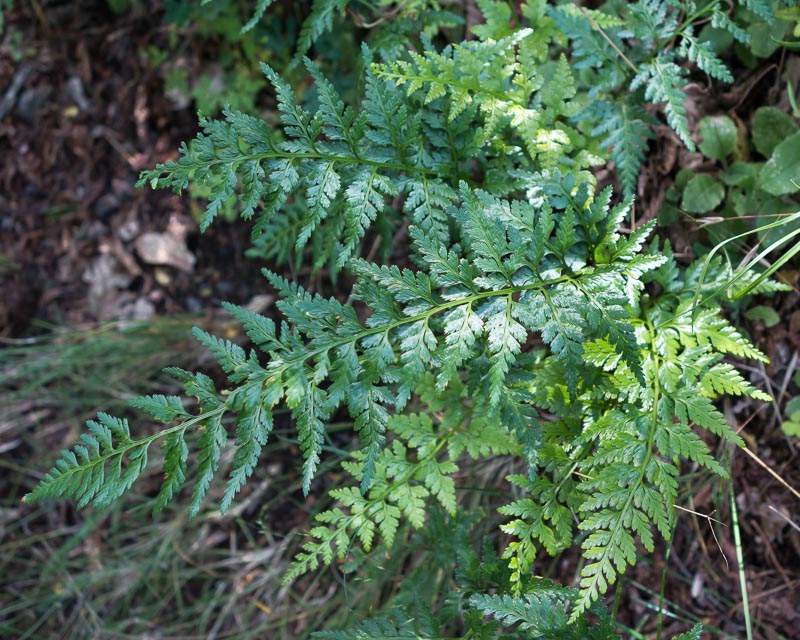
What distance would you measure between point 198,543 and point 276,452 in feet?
2.10

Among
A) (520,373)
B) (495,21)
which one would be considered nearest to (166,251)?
(495,21)

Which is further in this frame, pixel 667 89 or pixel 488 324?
pixel 667 89

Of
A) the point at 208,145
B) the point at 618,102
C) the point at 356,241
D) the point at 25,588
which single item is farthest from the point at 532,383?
the point at 25,588

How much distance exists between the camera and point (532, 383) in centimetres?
205

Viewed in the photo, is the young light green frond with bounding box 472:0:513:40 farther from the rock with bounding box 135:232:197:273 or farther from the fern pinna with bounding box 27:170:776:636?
the rock with bounding box 135:232:197:273

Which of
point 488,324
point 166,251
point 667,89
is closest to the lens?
point 488,324

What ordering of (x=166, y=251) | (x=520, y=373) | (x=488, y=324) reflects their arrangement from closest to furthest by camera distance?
(x=488, y=324) < (x=520, y=373) < (x=166, y=251)

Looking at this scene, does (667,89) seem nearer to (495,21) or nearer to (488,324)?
(495,21)

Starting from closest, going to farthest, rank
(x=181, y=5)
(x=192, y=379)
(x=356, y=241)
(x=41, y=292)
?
(x=192, y=379) → (x=356, y=241) → (x=181, y=5) → (x=41, y=292)

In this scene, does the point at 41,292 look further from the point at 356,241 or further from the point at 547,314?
the point at 547,314

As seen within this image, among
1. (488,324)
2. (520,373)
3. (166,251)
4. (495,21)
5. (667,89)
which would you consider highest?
(495,21)

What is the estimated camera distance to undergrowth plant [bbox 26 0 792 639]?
1.68 meters

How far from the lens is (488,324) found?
173cm

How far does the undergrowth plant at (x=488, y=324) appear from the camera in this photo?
1.68 metres
